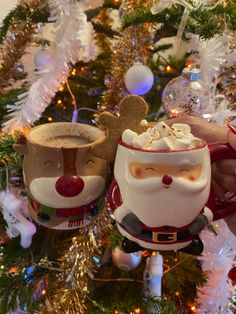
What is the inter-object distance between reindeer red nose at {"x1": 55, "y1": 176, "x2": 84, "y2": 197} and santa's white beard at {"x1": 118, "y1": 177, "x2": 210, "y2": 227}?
77 millimetres

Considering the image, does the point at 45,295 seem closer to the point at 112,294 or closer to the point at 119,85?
the point at 112,294

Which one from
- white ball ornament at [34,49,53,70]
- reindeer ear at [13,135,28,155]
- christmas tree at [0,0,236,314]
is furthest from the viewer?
white ball ornament at [34,49,53,70]

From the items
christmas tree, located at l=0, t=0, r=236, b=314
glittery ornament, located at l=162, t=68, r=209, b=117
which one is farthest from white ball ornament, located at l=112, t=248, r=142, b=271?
glittery ornament, located at l=162, t=68, r=209, b=117

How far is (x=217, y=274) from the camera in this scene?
2.54 ft

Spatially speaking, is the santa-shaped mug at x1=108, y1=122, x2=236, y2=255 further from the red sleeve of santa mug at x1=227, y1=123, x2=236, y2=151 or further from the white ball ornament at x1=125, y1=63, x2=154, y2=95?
the white ball ornament at x1=125, y1=63, x2=154, y2=95

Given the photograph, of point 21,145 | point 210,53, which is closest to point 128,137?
point 21,145

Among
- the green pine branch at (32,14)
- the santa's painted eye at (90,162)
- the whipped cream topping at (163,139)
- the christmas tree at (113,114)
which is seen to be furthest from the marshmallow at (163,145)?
the green pine branch at (32,14)

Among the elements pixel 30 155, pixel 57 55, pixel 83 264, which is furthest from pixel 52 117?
pixel 30 155

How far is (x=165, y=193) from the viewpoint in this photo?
0.32m

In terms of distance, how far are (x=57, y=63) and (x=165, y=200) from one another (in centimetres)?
45

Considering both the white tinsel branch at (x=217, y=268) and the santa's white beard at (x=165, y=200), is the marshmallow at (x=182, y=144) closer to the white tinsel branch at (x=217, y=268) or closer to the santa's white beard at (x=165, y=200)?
the santa's white beard at (x=165, y=200)

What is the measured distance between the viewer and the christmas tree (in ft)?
2.05

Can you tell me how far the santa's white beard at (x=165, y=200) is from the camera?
0.32 m

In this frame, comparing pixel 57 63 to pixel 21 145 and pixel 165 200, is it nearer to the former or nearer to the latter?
pixel 21 145
